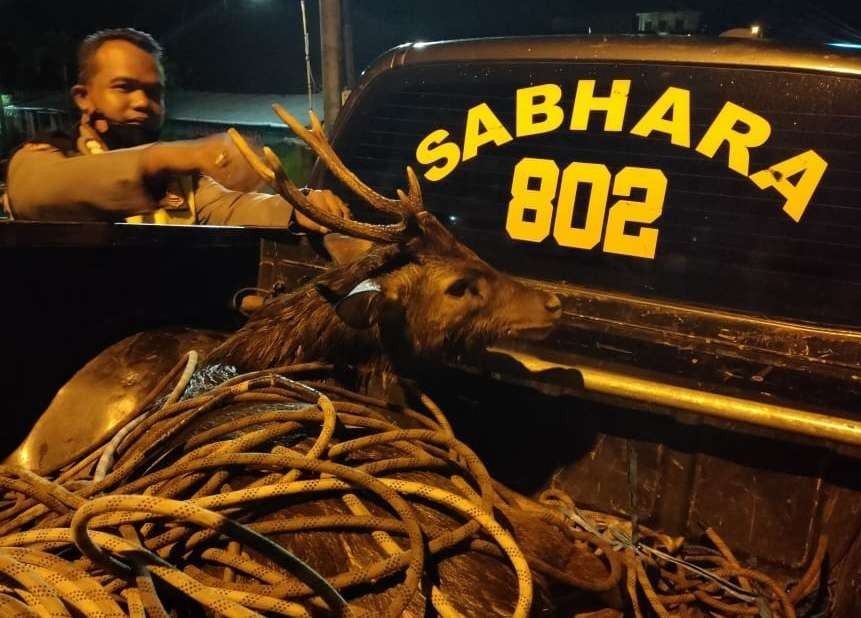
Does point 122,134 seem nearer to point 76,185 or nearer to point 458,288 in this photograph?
point 76,185

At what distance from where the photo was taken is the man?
258cm

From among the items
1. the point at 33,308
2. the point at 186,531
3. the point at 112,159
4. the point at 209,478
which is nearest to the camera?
the point at 186,531

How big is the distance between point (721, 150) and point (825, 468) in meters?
1.04

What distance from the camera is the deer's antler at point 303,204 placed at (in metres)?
2.35

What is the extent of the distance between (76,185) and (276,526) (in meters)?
1.83

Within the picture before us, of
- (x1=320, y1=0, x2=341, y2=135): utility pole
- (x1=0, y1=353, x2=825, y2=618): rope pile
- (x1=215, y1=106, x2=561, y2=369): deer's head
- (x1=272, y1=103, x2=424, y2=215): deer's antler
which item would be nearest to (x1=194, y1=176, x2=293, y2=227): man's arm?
(x1=272, y1=103, x2=424, y2=215): deer's antler

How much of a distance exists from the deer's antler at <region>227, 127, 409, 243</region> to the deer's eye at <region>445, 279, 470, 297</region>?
253 millimetres

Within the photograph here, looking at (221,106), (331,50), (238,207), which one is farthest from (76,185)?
(221,106)

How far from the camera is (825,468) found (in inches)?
79.7

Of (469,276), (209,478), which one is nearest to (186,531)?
(209,478)

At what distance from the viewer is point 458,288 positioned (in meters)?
2.56

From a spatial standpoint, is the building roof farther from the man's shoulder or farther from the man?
the man's shoulder

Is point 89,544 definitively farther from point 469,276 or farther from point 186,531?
point 469,276

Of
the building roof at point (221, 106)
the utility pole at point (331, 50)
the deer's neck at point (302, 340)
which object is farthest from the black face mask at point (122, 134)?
the building roof at point (221, 106)
